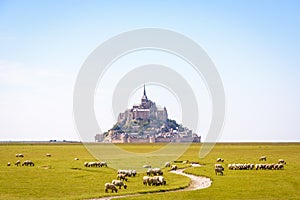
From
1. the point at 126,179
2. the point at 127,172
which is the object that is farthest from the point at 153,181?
the point at 127,172

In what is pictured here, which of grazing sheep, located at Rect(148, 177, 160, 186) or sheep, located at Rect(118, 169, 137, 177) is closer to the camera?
grazing sheep, located at Rect(148, 177, 160, 186)

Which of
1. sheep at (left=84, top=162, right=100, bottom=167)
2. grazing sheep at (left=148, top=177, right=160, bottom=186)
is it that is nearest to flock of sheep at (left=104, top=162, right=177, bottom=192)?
grazing sheep at (left=148, top=177, right=160, bottom=186)

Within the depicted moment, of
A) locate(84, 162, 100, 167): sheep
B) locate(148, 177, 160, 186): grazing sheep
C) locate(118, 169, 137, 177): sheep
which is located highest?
locate(84, 162, 100, 167): sheep

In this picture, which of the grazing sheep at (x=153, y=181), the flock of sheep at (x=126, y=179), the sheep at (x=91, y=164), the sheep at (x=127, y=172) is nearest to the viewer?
the flock of sheep at (x=126, y=179)

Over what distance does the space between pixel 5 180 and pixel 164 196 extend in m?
16.6

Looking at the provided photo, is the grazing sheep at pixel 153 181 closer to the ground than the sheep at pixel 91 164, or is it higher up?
closer to the ground

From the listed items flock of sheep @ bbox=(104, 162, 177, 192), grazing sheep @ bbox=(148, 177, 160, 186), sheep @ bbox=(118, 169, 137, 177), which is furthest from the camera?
sheep @ bbox=(118, 169, 137, 177)

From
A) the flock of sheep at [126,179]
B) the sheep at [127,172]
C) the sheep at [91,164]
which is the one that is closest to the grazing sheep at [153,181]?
the flock of sheep at [126,179]

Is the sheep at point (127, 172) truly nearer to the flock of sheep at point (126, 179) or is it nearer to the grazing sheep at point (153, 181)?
the flock of sheep at point (126, 179)

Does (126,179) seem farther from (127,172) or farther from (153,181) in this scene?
→ (153,181)

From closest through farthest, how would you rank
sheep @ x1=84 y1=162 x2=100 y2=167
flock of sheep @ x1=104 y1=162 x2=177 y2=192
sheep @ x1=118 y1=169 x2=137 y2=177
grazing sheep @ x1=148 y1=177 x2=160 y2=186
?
flock of sheep @ x1=104 y1=162 x2=177 y2=192
grazing sheep @ x1=148 y1=177 x2=160 y2=186
sheep @ x1=118 y1=169 x2=137 y2=177
sheep @ x1=84 y1=162 x2=100 y2=167

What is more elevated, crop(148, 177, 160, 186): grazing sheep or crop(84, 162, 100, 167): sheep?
crop(84, 162, 100, 167): sheep

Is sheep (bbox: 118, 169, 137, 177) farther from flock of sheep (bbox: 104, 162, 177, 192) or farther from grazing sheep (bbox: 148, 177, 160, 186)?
grazing sheep (bbox: 148, 177, 160, 186)

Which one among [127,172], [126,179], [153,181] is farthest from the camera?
[127,172]
